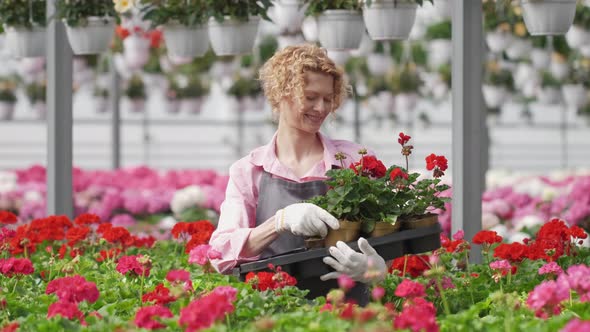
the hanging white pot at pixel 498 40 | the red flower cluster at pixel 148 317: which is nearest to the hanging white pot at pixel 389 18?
the red flower cluster at pixel 148 317

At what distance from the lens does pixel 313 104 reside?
3314mm

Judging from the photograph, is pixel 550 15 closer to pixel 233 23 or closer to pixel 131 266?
pixel 233 23

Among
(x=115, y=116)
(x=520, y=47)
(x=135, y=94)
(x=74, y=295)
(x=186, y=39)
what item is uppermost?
(x=520, y=47)

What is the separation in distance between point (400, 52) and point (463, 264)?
1062 cm

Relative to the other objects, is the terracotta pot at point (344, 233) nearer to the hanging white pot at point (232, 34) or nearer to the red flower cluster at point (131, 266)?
the red flower cluster at point (131, 266)

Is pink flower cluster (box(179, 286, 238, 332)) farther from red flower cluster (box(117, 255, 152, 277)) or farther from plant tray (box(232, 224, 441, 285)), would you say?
red flower cluster (box(117, 255, 152, 277))

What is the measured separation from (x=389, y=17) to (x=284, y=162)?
4.46 ft

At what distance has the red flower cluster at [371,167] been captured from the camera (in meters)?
3.17

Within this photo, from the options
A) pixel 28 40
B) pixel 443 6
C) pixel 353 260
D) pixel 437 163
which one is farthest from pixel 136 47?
pixel 353 260

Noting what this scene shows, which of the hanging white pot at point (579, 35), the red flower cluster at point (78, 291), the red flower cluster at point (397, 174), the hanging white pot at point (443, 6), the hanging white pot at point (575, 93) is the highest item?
the hanging white pot at point (579, 35)

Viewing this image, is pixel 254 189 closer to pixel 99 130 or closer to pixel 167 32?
pixel 167 32

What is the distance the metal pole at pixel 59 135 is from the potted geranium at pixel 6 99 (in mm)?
7556

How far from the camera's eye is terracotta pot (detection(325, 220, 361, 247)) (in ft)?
10.1

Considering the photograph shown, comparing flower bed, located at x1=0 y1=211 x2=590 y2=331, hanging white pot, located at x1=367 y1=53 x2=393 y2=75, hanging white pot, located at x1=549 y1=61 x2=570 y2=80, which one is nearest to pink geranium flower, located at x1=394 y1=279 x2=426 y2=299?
flower bed, located at x1=0 y1=211 x2=590 y2=331
